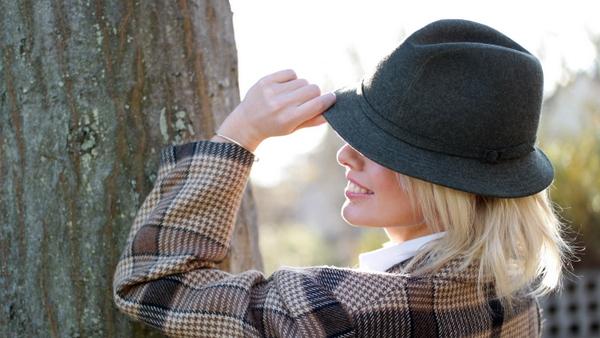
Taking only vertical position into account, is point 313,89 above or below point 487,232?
above

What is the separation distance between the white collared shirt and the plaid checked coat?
0.03 meters

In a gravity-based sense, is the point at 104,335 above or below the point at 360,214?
below

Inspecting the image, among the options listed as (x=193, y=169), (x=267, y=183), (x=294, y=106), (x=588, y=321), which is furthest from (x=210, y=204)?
(x=267, y=183)

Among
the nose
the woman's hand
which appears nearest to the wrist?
the woman's hand

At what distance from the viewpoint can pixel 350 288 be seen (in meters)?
1.94

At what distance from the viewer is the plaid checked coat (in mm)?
1920

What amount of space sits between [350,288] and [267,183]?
28699 mm

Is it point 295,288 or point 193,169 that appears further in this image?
point 193,169

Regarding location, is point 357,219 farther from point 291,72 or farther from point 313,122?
point 291,72

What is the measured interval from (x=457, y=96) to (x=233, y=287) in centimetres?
65

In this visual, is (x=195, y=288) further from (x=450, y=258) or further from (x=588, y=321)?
(x=588, y=321)

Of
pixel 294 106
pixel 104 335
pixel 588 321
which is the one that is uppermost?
pixel 294 106

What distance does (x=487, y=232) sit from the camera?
6.75 feet

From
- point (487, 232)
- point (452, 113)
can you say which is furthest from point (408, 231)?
point (452, 113)
